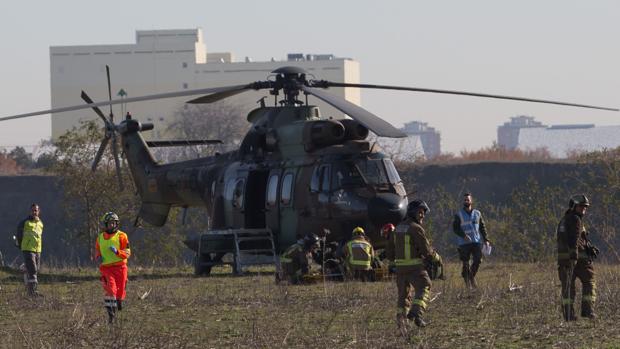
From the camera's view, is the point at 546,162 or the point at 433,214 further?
the point at 546,162

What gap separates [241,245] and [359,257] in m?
4.39

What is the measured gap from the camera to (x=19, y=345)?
15531mm

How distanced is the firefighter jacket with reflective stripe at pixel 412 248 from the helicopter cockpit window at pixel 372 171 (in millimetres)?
8531

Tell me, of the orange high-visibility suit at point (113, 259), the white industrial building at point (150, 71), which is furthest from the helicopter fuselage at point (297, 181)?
the white industrial building at point (150, 71)

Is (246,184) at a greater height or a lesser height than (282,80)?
lesser

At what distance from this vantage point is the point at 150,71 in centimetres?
11938

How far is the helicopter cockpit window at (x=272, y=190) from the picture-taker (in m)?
26.9

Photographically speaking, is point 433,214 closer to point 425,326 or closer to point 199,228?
point 199,228

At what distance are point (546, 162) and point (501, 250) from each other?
110 feet

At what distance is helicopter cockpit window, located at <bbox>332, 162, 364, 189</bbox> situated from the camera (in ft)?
83.0

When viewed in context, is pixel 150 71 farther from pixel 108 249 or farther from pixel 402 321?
pixel 402 321

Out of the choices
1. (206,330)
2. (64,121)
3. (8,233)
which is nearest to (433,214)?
(8,233)

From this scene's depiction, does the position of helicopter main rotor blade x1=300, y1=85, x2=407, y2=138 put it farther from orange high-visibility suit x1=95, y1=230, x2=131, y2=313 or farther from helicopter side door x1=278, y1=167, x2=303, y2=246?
orange high-visibility suit x1=95, y1=230, x2=131, y2=313

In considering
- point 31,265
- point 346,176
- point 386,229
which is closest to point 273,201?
point 346,176
